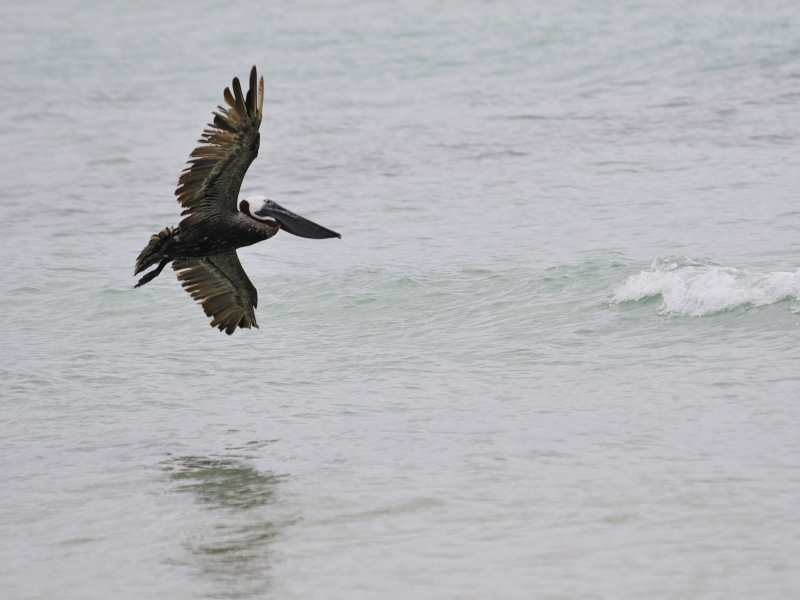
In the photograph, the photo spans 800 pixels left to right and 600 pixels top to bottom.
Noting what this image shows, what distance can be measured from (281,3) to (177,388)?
1874 centimetres

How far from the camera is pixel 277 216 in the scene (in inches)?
291

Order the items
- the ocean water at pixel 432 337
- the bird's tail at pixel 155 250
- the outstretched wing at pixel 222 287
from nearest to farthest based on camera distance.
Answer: the ocean water at pixel 432 337 < the bird's tail at pixel 155 250 < the outstretched wing at pixel 222 287

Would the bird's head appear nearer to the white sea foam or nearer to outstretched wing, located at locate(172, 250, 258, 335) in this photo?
outstretched wing, located at locate(172, 250, 258, 335)

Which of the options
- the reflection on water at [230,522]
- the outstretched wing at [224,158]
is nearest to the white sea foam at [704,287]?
the outstretched wing at [224,158]

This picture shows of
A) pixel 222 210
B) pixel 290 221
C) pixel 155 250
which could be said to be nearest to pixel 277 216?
pixel 290 221

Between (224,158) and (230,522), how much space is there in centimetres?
227

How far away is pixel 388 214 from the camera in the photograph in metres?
12.9

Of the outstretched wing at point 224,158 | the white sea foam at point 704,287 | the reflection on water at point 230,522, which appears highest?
the outstretched wing at point 224,158

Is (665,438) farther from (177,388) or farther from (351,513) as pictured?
(177,388)

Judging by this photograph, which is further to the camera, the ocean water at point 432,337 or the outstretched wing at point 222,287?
the outstretched wing at point 222,287

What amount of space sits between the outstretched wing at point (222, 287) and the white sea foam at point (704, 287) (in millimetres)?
3141

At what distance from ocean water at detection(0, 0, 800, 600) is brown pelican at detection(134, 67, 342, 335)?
109cm

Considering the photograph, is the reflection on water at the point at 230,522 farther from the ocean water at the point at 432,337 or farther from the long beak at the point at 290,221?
the long beak at the point at 290,221

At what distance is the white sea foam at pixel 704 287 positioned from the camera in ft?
A: 29.5
